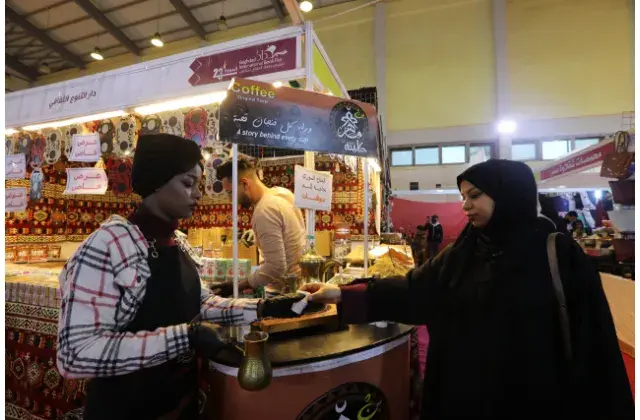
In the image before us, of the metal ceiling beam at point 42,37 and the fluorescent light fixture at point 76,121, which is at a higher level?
the metal ceiling beam at point 42,37

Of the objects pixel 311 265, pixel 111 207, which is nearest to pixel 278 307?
pixel 311 265

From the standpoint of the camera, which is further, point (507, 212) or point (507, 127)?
point (507, 127)

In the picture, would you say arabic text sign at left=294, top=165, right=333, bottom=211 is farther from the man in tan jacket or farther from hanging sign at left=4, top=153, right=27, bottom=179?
hanging sign at left=4, top=153, right=27, bottom=179

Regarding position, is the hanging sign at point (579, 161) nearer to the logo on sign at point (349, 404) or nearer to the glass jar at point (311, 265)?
the glass jar at point (311, 265)

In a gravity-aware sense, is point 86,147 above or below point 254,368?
above

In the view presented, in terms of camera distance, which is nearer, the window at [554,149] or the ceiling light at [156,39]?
the ceiling light at [156,39]

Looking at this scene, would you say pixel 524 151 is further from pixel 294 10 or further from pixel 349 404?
pixel 349 404

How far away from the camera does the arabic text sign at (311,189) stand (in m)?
2.27

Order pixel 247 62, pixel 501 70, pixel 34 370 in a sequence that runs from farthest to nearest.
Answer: pixel 501 70 < pixel 247 62 < pixel 34 370

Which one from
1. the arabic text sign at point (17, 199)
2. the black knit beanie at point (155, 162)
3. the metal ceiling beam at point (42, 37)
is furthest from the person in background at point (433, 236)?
the metal ceiling beam at point (42, 37)

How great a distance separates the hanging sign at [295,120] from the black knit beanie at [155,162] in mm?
643

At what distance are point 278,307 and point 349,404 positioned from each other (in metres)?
0.53

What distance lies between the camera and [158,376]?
3.85 feet

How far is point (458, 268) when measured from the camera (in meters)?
1.58
